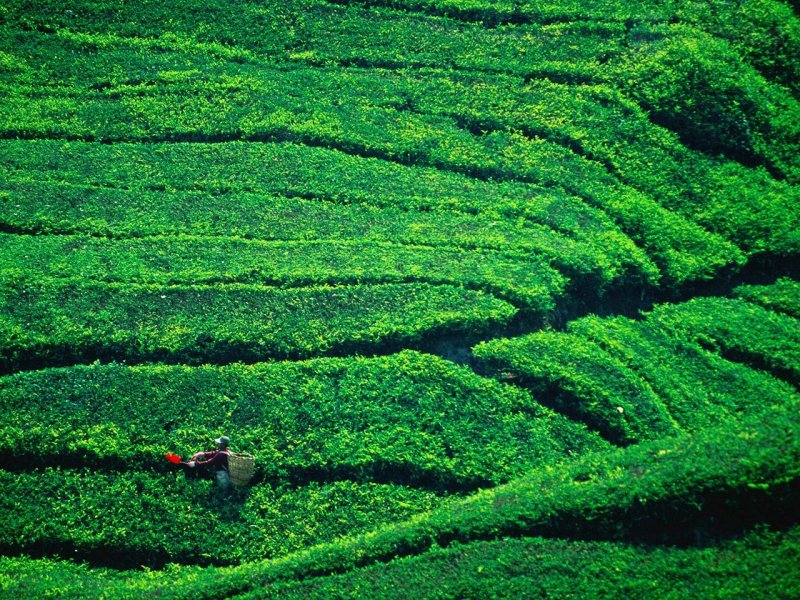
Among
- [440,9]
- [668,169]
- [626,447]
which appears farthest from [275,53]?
[626,447]

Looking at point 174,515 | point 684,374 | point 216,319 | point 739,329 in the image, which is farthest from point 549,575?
point 216,319

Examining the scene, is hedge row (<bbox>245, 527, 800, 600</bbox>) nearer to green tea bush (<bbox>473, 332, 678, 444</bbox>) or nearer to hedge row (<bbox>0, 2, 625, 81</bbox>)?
green tea bush (<bbox>473, 332, 678, 444</bbox>)

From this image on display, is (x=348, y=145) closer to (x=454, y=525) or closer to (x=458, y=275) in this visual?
(x=458, y=275)

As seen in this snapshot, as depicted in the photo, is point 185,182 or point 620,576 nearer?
point 620,576

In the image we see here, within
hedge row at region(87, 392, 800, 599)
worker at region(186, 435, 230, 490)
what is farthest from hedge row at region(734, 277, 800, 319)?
worker at region(186, 435, 230, 490)

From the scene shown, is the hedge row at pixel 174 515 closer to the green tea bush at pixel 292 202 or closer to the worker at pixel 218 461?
the worker at pixel 218 461
